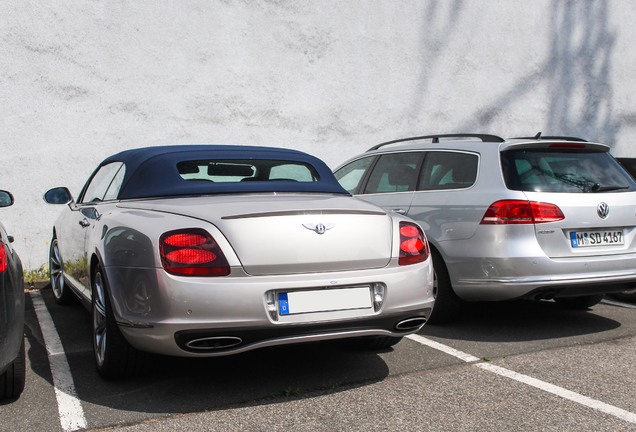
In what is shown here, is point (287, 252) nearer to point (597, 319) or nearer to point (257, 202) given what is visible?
point (257, 202)

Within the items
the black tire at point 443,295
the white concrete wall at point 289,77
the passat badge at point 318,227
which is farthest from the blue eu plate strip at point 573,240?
the white concrete wall at point 289,77

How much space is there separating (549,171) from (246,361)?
2556 millimetres

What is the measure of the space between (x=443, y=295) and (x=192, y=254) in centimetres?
254

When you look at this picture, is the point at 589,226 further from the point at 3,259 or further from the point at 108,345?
the point at 3,259

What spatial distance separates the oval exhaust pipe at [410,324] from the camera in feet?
12.3

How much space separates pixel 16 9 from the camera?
24.6ft

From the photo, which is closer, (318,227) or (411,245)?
(318,227)

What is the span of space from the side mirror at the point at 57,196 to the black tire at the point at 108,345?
1.76 m

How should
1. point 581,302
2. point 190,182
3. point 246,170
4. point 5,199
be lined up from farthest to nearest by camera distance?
point 581,302
point 246,170
point 5,199
point 190,182

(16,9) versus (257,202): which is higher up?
(16,9)

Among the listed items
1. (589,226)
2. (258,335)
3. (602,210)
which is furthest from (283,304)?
(602,210)

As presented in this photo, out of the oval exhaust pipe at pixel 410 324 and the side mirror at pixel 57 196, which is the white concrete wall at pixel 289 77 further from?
the oval exhaust pipe at pixel 410 324

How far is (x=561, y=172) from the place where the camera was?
16.6ft

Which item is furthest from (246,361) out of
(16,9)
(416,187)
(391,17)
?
(391,17)
